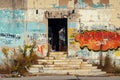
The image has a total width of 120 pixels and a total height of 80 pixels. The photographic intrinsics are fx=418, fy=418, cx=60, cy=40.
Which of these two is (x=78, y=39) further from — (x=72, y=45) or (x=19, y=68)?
(x=19, y=68)

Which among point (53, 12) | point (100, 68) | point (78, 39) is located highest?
point (53, 12)

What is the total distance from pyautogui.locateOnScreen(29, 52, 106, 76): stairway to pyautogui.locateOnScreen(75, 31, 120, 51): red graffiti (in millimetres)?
1103

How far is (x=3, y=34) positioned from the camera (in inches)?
898

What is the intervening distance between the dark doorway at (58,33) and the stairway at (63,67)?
304 cm

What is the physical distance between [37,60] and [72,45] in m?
2.07

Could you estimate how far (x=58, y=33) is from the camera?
89.3 ft

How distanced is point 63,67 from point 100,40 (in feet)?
8.64

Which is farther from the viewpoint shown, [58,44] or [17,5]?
[58,44]

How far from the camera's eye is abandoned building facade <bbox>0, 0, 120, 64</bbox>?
22719 mm

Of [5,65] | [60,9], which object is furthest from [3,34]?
[60,9]

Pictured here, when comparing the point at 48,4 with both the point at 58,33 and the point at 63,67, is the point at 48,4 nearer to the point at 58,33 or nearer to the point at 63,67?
the point at 63,67

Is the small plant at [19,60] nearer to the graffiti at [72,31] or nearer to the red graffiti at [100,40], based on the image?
the graffiti at [72,31]

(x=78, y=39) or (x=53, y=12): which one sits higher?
(x=53, y=12)

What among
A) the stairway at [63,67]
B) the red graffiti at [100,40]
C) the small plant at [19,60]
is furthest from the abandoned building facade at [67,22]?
the stairway at [63,67]
